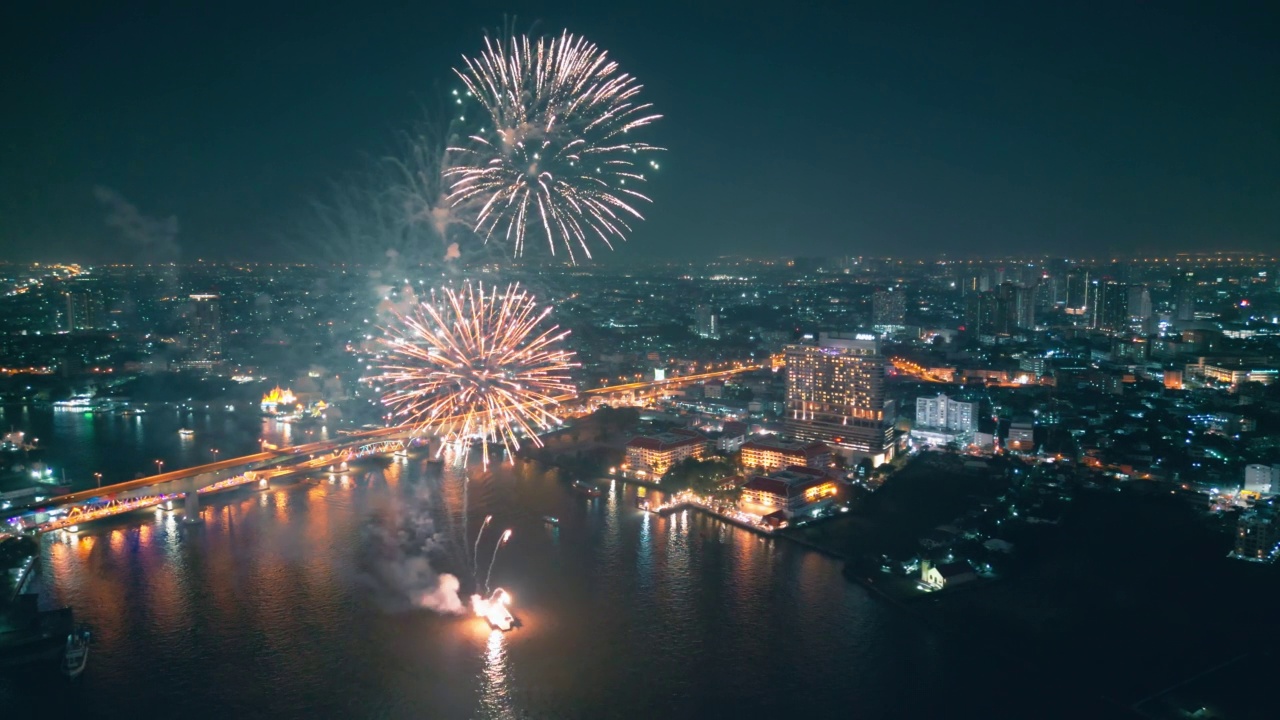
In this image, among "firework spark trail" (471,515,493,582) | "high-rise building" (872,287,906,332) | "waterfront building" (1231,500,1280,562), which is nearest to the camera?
"firework spark trail" (471,515,493,582)

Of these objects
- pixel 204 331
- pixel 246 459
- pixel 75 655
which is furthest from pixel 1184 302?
pixel 75 655

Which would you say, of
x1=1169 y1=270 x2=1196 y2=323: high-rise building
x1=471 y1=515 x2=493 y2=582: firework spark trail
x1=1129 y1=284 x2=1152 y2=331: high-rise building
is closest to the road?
x1=471 y1=515 x2=493 y2=582: firework spark trail

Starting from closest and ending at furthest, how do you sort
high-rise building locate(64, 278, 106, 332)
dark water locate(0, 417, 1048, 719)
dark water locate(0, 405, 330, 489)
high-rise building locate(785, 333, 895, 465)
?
dark water locate(0, 417, 1048, 719) < dark water locate(0, 405, 330, 489) < high-rise building locate(785, 333, 895, 465) < high-rise building locate(64, 278, 106, 332)

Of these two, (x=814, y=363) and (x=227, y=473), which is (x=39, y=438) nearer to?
(x=227, y=473)

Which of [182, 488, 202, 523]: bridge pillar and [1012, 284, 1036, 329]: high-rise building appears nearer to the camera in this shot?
[182, 488, 202, 523]: bridge pillar

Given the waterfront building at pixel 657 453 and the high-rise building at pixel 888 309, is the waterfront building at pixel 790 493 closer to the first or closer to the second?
the waterfront building at pixel 657 453

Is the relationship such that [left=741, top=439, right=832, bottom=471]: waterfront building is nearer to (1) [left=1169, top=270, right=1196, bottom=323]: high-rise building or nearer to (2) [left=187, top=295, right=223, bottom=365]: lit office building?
(2) [left=187, top=295, right=223, bottom=365]: lit office building

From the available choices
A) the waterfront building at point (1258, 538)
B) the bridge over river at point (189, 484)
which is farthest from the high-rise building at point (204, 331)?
the waterfront building at point (1258, 538)
